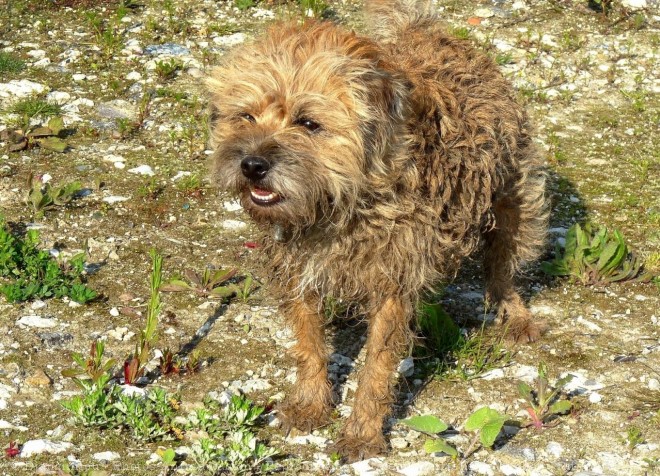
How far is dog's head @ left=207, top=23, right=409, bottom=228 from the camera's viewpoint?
13.9 ft

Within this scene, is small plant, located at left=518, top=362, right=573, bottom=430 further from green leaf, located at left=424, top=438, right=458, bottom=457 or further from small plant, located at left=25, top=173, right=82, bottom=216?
small plant, located at left=25, top=173, right=82, bottom=216

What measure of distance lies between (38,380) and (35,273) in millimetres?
1006

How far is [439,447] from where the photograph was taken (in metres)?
4.62

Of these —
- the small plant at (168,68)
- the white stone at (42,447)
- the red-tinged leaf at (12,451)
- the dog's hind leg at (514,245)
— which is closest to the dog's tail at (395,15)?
the dog's hind leg at (514,245)

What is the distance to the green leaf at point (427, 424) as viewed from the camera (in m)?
4.67

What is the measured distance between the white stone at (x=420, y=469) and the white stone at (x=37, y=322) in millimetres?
2250

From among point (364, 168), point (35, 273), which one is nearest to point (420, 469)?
point (364, 168)

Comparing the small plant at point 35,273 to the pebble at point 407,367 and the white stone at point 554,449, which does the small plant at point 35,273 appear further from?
the white stone at point 554,449

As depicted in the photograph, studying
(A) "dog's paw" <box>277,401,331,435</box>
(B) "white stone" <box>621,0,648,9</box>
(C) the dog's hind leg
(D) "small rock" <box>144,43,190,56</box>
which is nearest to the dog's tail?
(C) the dog's hind leg

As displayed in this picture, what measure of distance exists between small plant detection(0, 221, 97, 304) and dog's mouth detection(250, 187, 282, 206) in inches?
73.0

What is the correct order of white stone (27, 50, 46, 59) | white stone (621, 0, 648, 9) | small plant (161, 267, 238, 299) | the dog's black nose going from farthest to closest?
white stone (621, 0, 648, 9) → white stone (27, 50, 46, 59) → small plant (161, 267, 238, 299) → the dog's black nose

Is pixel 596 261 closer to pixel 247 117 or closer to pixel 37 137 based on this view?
pixel 247 117

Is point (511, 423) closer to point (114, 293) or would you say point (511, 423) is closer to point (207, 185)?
point (114, 293)

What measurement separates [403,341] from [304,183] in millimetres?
1089
